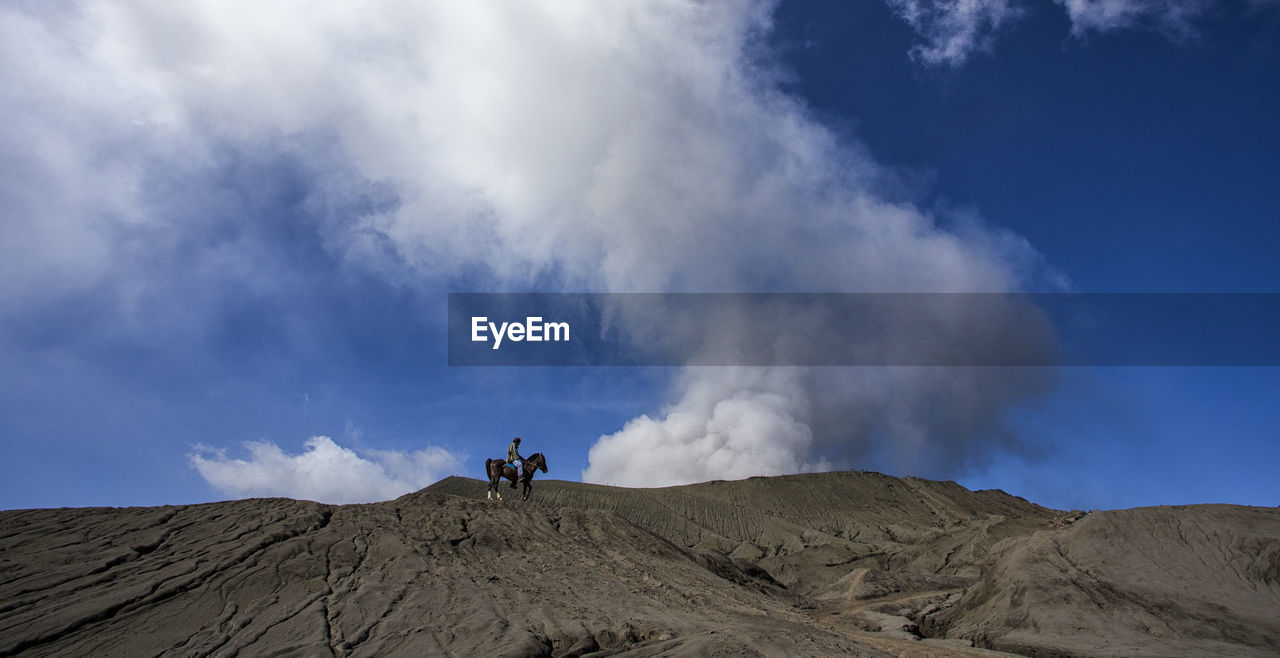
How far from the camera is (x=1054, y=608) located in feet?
70.3

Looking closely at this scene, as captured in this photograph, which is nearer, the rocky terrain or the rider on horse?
the rocky terrain

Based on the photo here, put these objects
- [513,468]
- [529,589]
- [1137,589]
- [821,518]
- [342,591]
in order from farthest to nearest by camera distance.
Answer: [821,518], [513,468], [1137,589], [529,589], [342,591]

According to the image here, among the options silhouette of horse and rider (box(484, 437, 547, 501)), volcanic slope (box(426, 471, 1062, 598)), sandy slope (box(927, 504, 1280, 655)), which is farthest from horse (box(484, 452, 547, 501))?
volcanic slope (box(426, 471, 1062, 598))

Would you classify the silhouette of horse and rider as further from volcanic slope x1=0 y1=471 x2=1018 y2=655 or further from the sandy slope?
the sandy slope

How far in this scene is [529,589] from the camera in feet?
56.6

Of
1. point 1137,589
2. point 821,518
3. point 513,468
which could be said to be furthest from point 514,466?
point 821,518

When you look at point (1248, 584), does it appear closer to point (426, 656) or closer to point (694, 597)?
point (694, 597)

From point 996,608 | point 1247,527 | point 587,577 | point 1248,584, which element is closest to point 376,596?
point 587,577

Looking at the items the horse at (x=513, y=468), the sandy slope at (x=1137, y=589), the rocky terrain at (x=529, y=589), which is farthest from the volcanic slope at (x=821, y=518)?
the horse at (x=513, y=468)

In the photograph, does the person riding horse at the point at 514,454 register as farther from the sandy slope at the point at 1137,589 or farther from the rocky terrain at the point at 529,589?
the sandy slope at the point at 1137,589

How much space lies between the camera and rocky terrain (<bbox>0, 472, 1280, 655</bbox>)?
44.3 feet

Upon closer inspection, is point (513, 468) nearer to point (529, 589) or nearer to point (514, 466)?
point (514, 466)

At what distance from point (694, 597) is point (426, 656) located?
9065mm

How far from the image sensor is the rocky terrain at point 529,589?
13500 millimetres
